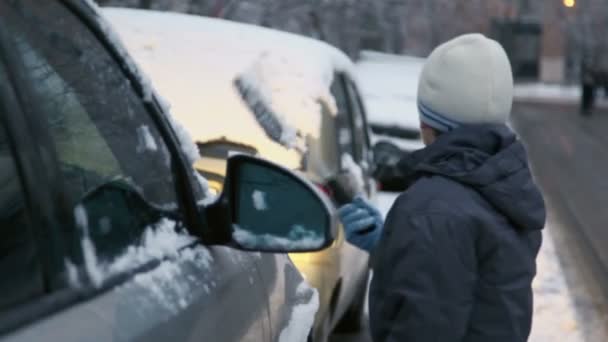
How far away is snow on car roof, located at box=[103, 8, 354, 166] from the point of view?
4.88 metres

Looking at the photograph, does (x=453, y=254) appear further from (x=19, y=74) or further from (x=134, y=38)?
(x=134, y=38)

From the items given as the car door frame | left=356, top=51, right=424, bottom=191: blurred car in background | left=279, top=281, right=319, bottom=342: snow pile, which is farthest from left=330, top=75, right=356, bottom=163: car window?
left=356, top=51, right=424, bottom=191: blurred car in background

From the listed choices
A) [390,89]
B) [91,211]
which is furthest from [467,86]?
[390,89]

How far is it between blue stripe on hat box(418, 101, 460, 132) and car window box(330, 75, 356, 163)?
2.81 metres

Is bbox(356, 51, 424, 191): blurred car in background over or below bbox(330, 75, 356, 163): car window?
below

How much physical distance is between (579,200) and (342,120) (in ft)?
27.7

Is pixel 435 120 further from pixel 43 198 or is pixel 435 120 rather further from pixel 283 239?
pixel 43 198

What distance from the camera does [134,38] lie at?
5203mm

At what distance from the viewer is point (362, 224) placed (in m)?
2.87

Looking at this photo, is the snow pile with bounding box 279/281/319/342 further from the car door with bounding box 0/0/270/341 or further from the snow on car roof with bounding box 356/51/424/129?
the snow on car roof with bounding box 356/51/424/129

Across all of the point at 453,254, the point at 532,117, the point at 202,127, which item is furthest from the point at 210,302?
the point at 532,117

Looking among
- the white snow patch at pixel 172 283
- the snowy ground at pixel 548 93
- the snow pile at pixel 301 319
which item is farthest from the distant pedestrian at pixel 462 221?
the snowy ground at pixel 548 93

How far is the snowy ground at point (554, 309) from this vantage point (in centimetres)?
631

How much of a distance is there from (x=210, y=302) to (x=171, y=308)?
9.6 inches
